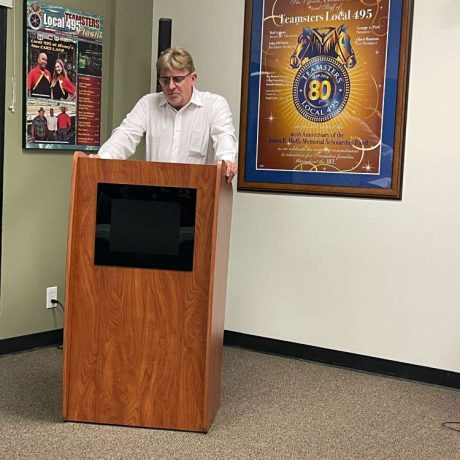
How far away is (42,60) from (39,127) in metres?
0.37

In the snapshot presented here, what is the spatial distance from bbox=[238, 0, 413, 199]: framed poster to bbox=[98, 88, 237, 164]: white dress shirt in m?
0.82

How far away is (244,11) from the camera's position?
4309 millimetres

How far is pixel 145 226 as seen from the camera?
9.75 feet

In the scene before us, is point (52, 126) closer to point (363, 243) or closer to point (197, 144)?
point (197, 144)

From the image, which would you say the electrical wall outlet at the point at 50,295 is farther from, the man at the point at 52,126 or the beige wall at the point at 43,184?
the man at the point at 52,126

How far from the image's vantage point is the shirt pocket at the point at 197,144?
345 centimetres

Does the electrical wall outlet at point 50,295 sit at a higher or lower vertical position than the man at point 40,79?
lower

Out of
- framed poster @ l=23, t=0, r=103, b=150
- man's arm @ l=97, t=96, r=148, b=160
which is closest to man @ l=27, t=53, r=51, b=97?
framed poster @ l=23, t=0, r=103, b=150

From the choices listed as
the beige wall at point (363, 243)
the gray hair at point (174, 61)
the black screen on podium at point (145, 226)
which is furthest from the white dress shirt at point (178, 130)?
the beige wall at point (363, 243)

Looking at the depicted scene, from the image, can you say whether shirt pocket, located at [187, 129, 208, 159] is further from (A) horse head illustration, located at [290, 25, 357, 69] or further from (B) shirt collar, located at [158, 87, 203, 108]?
(A) horse head illustration, located at [290, 25, 357, 69]

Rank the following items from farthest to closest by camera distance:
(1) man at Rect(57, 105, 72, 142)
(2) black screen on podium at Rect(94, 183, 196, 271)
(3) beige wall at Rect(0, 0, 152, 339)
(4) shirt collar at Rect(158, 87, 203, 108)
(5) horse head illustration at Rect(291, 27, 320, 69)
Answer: (1) man at Rect(57, 105, 72, 142), (5) horse head illustration at Rect(291, 27, 320, 69), (3) beige wall at Rect(0, 0, 152, 339), (4) shirt collar at Rect(158, 87, 203, 108), (2) black screen on podium at Rect(94, 183, 196, 271)

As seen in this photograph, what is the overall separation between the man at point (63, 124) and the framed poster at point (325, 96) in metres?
1.02

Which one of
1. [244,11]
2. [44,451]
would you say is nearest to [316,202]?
[244,11]

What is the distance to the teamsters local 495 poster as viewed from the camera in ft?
13.0
